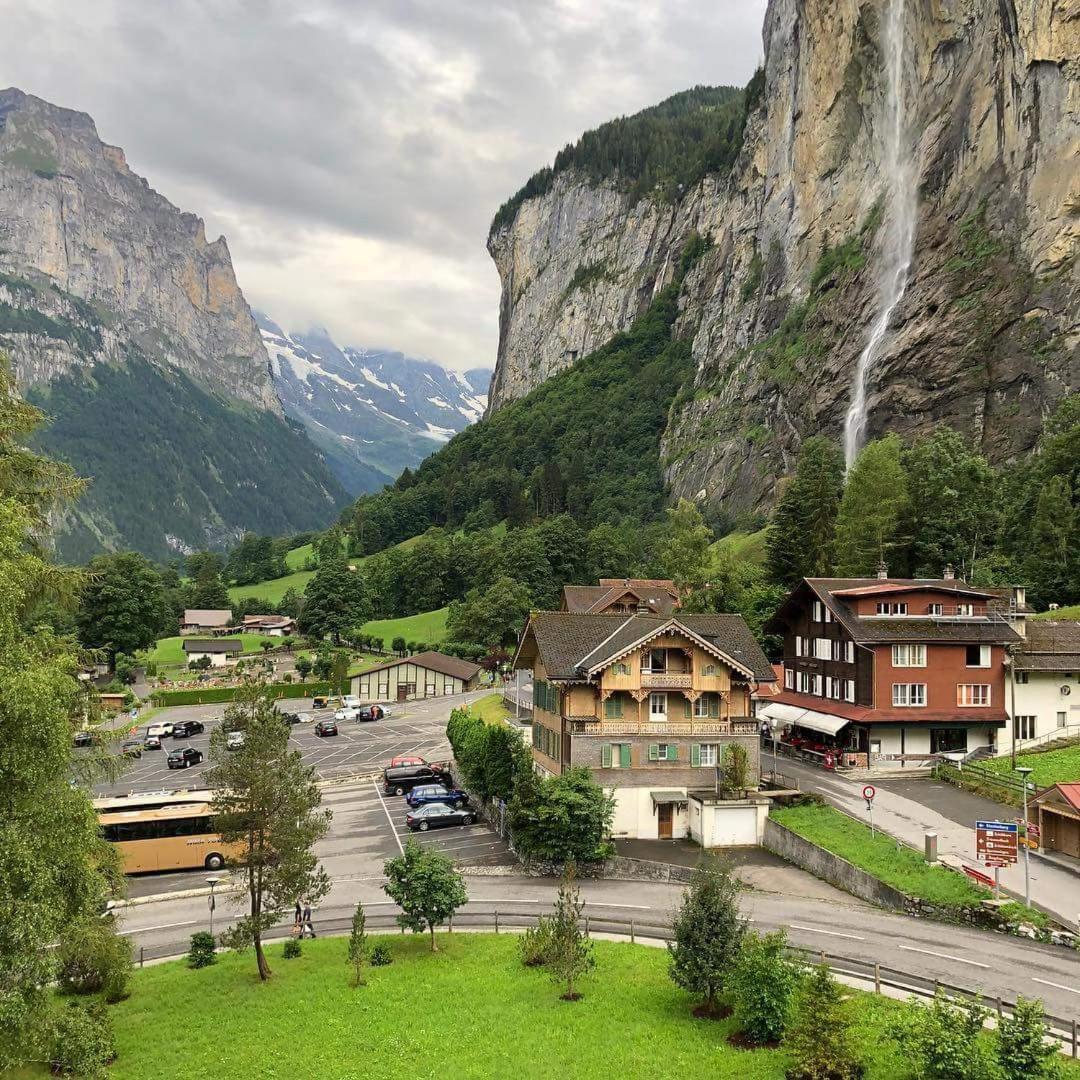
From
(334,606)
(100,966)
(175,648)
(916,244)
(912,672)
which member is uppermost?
(916,244)

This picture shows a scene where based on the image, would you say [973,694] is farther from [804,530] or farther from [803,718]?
[804,530]

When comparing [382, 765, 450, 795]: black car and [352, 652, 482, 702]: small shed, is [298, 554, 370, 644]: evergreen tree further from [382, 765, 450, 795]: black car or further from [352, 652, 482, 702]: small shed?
[382, 765, 450, 795]: black car

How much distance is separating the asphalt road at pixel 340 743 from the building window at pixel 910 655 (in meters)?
34.2

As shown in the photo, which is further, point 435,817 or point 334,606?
point 334,606

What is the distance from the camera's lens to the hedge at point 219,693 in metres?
105

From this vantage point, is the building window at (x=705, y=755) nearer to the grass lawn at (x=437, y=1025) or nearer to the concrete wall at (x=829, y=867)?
the concrete wall at (x=829, y=867)

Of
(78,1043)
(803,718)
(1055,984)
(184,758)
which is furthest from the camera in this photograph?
(184,758)

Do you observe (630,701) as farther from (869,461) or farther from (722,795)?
(869,461)

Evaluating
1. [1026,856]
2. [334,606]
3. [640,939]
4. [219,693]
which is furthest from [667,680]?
[334,606]

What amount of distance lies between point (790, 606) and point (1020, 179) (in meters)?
75.0

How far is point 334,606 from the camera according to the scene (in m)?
142

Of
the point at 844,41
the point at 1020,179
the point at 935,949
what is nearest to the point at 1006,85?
the point at 1020,179

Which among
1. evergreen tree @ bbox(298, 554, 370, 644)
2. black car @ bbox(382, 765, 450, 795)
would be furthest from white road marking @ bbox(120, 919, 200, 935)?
evergreen tree @ bbox(298, 554, 370, 644)

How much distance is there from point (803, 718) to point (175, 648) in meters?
115
